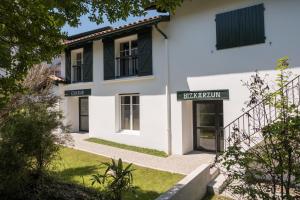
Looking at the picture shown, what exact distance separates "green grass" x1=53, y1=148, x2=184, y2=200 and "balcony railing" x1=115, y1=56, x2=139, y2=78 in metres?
5.03

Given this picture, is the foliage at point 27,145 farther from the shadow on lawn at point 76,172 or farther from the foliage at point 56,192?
the shadow on lawn at point 76,172

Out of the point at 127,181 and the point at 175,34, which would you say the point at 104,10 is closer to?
the point at 127,181

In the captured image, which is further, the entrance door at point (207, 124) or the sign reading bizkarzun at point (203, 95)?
the entrance door at point (207, 124)

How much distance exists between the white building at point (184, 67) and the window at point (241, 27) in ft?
0.11

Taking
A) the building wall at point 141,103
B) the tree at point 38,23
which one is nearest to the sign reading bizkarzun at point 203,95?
the building wall at point 141,103

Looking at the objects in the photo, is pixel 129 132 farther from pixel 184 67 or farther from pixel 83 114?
pixel 83 114

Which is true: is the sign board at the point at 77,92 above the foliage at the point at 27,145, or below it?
above

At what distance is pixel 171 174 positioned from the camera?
830 centimetres

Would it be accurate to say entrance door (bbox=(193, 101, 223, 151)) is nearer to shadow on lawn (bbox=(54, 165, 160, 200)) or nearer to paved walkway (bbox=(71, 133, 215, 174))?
paved walkway (bbox=(71, 133, 215, 174))

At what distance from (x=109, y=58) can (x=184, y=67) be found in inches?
194

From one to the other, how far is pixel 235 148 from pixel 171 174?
4.73 meters

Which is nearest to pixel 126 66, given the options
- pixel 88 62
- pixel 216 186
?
pixel 88 62

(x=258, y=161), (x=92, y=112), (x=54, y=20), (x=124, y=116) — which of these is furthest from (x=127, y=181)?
(x=92, y=112)

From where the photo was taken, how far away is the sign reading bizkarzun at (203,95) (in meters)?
9.98
